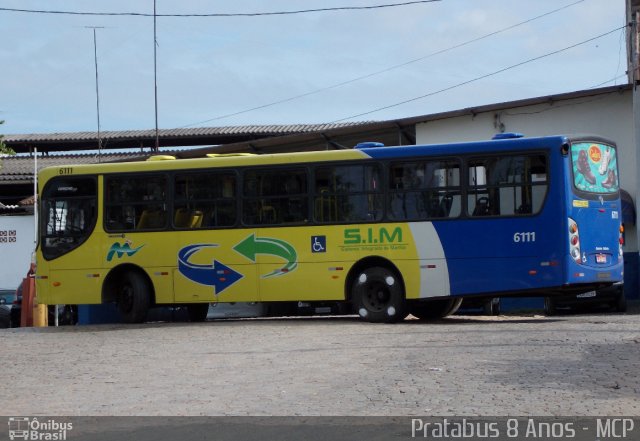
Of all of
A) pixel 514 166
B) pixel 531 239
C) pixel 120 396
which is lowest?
pixel 120 396

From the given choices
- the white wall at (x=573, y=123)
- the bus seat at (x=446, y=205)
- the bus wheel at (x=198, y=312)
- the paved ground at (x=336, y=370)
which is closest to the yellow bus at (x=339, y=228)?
the bus seat at (x=446, y=205)

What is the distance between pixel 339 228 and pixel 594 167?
453cm

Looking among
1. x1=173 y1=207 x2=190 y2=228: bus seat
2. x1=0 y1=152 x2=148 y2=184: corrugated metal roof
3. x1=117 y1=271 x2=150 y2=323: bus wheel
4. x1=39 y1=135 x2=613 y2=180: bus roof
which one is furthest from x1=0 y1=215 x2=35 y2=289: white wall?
x1=173 y1=207 x2=190 y2=228: bus seat

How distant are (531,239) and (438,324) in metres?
2.28

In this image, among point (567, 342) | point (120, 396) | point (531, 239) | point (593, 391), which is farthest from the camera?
point (531, 239)

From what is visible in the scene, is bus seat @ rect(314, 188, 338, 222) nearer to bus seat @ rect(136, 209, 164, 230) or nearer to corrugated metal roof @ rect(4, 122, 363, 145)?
bus seat @ rect(136, 209, 164, 230)

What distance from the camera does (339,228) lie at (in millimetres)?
19109

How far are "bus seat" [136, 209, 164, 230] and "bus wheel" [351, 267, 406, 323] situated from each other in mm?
4061

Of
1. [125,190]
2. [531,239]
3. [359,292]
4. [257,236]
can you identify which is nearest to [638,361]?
[531,239]

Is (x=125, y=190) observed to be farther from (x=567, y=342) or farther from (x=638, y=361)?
(x=638, y=361)

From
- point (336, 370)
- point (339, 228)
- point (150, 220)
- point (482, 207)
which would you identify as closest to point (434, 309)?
point (339, 228)

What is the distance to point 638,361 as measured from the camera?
1245 centimetres

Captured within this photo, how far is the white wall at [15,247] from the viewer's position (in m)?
Answer: 41.5

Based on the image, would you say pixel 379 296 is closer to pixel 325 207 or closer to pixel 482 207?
pixel 325 207
